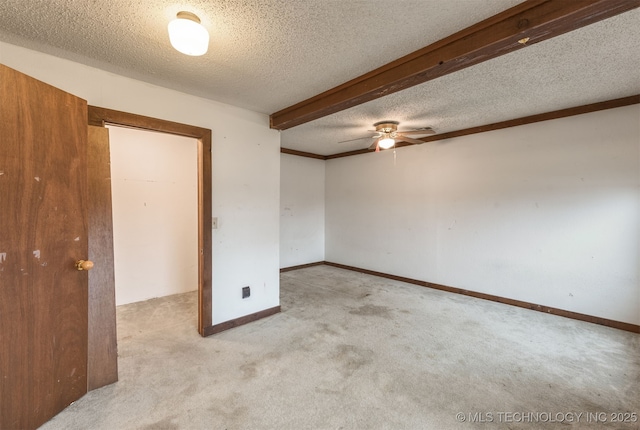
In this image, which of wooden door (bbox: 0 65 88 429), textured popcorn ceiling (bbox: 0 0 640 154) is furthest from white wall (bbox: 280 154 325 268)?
wooden door (bbox: 0 65 88 429)

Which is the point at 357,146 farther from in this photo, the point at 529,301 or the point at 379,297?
the point at 529,301

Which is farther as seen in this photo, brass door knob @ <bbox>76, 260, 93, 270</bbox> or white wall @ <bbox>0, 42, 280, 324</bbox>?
white wall @ <bbox>0, 42, 280, 324</bbox>

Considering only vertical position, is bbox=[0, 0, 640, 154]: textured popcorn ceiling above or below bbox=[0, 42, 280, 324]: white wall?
above

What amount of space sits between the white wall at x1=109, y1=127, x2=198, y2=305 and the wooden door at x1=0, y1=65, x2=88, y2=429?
6.47ft

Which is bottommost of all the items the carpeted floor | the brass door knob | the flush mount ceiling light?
the carpeted floor

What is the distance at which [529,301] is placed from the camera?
11.6 ft

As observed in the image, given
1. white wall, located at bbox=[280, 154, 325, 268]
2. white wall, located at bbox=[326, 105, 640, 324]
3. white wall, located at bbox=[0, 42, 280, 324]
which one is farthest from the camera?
white wall, located at bbox=[280, 154, 325, 268]

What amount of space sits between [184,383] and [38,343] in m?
0.92

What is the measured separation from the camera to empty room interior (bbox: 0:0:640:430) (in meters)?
1.57

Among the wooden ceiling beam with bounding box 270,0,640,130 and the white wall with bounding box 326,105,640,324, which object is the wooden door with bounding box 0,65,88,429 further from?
the white wall with bounding box 326,105,640,324

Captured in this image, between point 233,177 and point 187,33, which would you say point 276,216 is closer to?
point 233,177

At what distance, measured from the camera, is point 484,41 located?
1650 millimetres

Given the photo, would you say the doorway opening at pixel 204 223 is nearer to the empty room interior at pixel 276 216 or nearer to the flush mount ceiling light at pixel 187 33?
the empty room interior at pixel 276 216

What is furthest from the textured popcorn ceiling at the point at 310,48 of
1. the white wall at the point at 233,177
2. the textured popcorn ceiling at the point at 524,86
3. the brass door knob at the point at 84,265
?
the brass door knob at the point at 84,265
